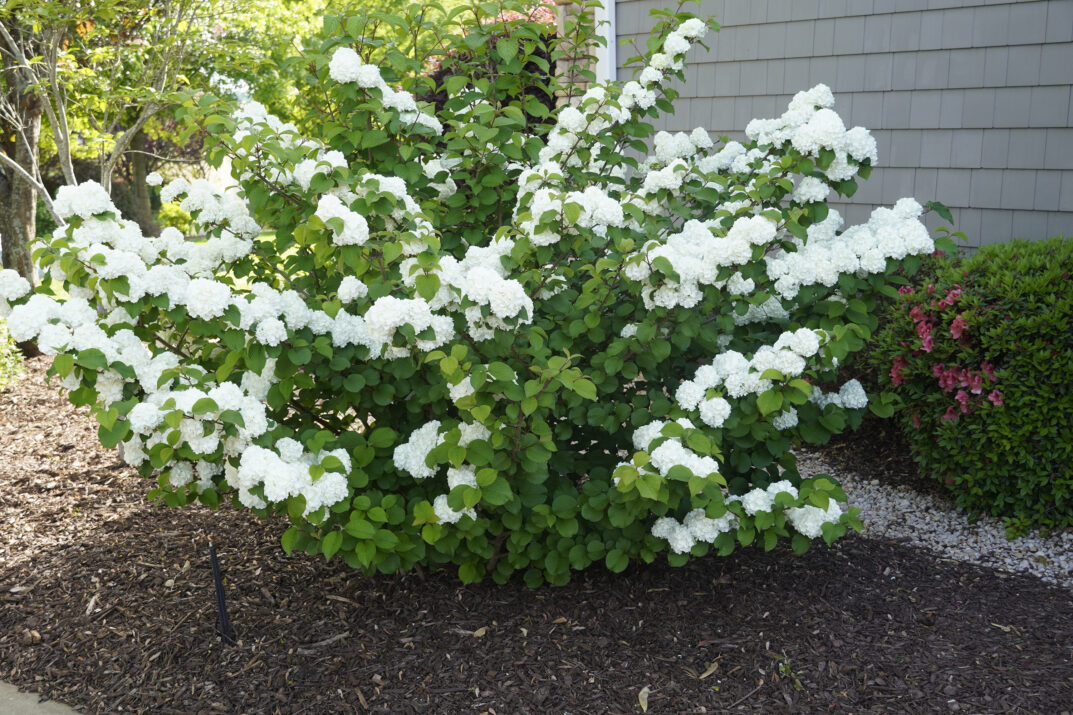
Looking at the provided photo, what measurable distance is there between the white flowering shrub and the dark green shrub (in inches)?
36.3

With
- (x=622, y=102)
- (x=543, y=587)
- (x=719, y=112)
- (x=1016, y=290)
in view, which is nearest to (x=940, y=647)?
(x=543, y=587)

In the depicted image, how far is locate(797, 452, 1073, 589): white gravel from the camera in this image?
3.21 meters

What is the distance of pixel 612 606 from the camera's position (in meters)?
2.84

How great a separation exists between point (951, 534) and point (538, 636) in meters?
1.81

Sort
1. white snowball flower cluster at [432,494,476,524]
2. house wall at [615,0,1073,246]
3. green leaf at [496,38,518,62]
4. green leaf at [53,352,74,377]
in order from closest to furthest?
green leaf at [53,352,74,377] < white snowball flower cluster at [432,494,476,524] < green leaf at [496,38,518,62] < house wall at [615,0,1073,246]

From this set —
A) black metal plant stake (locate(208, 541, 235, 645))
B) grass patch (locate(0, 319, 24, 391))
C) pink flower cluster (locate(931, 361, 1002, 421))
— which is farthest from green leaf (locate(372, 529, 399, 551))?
grass patch (locate(0, 319, 24, 391))

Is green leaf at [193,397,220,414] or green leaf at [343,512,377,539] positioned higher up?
green leaf at [193,397,220,414]

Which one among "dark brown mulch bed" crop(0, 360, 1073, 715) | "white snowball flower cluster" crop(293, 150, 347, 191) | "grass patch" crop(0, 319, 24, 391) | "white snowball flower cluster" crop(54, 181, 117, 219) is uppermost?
"white snowball flower cluster" crop(293, 150, 347, 191)

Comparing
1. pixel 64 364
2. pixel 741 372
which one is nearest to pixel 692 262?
pixel 741 372

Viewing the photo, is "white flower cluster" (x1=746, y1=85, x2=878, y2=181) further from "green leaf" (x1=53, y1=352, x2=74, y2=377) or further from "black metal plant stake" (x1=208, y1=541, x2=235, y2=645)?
"black metal plant stake" (x1=208, y1=541, x2=235, y2=645)

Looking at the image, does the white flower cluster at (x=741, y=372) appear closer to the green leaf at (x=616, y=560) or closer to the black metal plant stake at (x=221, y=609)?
the green leaf at (x=616, y=560)

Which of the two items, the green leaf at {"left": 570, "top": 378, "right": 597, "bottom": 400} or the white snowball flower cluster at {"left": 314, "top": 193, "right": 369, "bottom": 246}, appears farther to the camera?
the white snowball flower cluster at {"left": 314, "top": 193, "right": 369, "bottom": 246}

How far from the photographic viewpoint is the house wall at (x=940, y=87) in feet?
13.3

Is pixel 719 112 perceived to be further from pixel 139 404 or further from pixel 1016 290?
pixel 139 404
